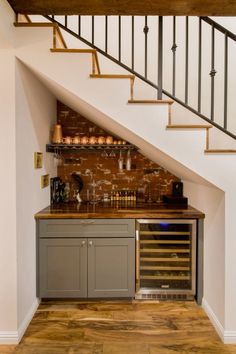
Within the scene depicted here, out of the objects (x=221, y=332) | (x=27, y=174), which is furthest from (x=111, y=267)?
(x=27, y=174)

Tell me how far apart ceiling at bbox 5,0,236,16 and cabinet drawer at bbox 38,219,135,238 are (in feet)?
6.28

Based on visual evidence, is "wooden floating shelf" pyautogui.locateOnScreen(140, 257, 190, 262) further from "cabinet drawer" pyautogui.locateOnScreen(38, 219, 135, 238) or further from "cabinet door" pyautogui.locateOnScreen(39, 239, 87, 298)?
"cabinet door" pyautogui.locateOnScreen(39, 239, 87, 298)

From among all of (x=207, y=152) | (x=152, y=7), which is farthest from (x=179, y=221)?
(x=152, y=7)

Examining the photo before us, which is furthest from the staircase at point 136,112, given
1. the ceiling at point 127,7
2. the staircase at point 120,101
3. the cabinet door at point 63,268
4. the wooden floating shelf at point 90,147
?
the cabinet door at point 63,268

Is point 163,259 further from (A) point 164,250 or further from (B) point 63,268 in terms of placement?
(B) point 63,268

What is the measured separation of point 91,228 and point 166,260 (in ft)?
2.92

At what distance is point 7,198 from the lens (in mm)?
2453

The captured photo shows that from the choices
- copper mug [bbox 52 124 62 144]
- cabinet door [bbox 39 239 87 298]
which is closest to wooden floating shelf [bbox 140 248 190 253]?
cabinet door [bbox 39 239 87 298]

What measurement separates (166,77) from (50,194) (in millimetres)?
2087

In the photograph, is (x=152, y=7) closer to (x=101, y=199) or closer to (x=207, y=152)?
(x=207, y=152)

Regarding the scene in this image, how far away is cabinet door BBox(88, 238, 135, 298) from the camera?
3.08 meters

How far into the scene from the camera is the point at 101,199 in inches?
154

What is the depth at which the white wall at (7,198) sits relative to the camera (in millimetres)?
2414

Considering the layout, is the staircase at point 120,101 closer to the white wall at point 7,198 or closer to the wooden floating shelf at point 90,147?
the white wall at point 7,198
